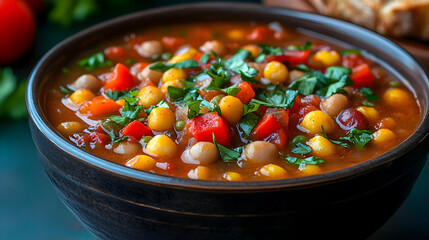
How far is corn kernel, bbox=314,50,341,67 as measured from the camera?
324 cm

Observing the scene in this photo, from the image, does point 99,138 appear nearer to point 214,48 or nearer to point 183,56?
point 183,56

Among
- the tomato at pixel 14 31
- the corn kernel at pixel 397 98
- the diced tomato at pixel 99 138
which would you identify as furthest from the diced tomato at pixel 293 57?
the tomato at pixel 14 31

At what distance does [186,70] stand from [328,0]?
1.73 m

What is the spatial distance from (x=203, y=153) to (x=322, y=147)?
0.52 m

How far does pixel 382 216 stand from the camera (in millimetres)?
2357

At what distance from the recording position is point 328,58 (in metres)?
3.25

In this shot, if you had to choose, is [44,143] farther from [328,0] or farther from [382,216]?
[328,0]

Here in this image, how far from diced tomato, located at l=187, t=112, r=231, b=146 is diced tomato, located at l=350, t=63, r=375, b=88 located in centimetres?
92

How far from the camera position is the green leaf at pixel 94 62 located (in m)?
3.24

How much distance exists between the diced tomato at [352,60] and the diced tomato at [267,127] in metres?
0.94

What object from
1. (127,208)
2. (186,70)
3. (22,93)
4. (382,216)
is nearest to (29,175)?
(22,93)

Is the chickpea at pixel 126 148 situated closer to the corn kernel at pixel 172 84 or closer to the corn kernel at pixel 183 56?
the corn kernel at pixel 172 84

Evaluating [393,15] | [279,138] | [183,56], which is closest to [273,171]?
[279,138]

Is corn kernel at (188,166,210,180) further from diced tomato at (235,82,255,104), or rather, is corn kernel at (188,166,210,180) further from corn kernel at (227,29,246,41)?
corn kernel at (227,29,246,41)
